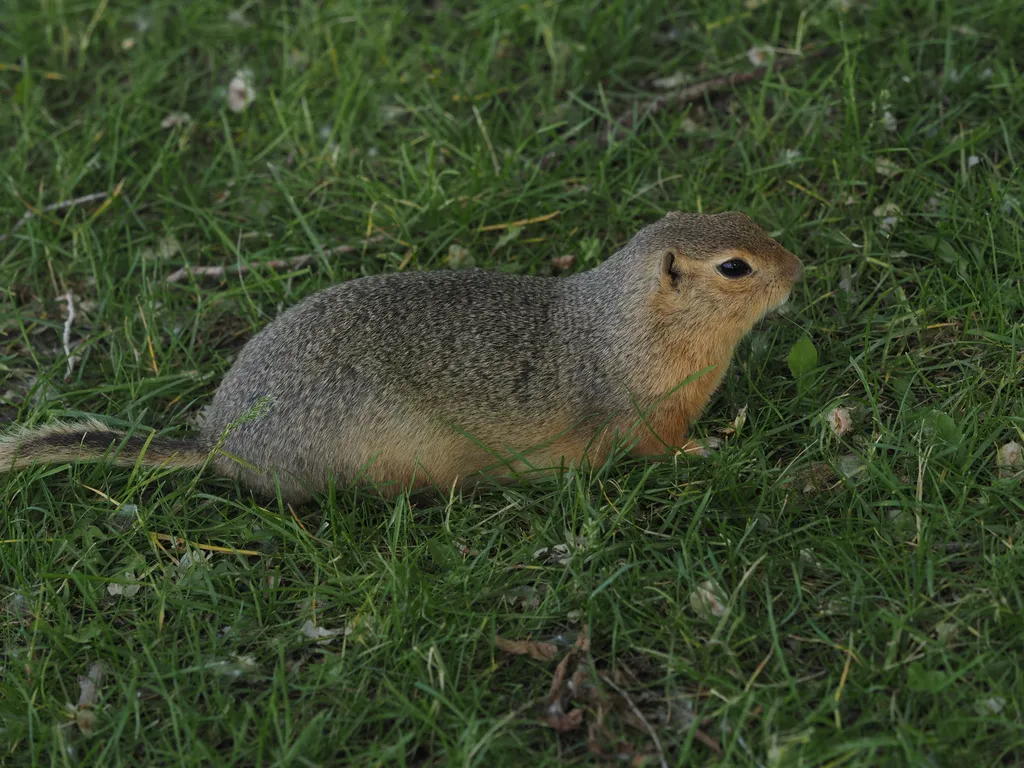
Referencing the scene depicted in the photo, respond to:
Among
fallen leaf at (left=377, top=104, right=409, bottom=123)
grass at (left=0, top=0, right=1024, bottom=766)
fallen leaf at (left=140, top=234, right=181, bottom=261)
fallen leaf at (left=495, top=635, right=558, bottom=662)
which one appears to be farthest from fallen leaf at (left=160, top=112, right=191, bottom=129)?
fallen leaf at (left=495, top=635, right=558, bottom=662)

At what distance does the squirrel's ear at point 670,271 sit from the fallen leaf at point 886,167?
1473mm

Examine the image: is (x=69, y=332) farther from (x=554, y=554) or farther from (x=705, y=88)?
(x=705, y=88)

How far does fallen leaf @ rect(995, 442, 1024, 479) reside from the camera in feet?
12.1

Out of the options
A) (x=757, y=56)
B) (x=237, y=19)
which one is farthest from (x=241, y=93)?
(x=757, y=56)

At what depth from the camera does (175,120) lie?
19.1ft

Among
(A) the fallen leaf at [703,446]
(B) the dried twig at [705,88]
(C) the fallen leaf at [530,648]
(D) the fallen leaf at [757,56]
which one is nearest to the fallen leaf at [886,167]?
(B) the dried twig at [705,88]

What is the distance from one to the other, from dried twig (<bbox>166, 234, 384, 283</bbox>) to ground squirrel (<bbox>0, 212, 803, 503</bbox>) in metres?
0.95

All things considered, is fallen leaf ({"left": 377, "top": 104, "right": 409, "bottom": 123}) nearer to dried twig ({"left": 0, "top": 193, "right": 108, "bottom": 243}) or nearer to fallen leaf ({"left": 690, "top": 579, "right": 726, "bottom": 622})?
dried twig ({"left": 0, "top": 193, "right": 108, "bottom": 243})

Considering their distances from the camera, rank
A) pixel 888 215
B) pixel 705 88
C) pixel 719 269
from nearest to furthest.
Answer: pixel 719 269
pixel 888 215
pixel 705 88

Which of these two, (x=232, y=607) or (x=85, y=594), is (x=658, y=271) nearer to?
(x=232, y=607)

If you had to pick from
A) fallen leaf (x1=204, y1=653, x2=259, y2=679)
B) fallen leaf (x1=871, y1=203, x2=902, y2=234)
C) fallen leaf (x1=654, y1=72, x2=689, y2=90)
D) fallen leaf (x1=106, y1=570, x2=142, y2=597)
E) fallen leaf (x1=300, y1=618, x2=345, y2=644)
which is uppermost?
fallen leaf (x1=654, y1=72, x2=689, y2=90)

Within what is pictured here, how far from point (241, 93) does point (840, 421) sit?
3.68 metres

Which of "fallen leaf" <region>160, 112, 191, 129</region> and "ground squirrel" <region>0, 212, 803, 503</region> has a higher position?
"fallen leaf" <region>160, 112, 191, 129</region>

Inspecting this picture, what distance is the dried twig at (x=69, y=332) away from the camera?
4.78 m
